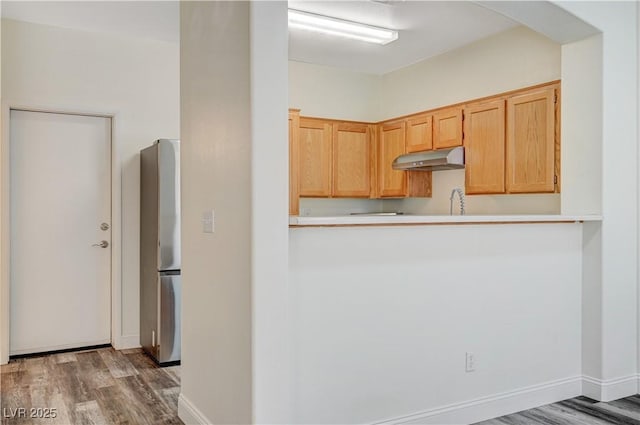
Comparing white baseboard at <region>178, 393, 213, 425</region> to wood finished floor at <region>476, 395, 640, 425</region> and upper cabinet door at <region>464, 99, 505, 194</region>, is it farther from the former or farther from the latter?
upper cabinet door at <region>464, 99, 505, 194</region>

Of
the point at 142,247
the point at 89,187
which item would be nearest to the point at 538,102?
the point at 142,247

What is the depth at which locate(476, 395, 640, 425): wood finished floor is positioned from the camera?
9.62 feet

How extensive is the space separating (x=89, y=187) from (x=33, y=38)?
1226 millimetres

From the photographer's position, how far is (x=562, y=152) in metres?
3.56

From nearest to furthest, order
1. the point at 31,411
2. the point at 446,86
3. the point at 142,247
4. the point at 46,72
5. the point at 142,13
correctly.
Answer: the point at 31,411 < the point at 142,13 < the point at 46,72 < the point at 142,247 < the point at 446,86

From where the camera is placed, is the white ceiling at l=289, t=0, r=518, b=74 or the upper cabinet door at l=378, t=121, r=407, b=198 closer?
the white ceiling at l=289, t=0, r=518, b=74

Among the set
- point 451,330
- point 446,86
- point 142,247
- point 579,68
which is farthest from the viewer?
point 446,86

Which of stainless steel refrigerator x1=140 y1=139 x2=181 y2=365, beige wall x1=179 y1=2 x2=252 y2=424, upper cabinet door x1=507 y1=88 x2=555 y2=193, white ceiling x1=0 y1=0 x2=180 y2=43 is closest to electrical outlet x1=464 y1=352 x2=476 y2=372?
beige wall x1=179 y1=2 x2=252 y2=424

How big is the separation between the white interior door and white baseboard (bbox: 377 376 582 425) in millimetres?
3006

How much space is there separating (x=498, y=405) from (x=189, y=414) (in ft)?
5.46

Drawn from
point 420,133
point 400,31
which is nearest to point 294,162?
point 420,133

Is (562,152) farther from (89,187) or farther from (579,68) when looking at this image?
(89,187)

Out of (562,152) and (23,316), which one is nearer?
(562,152)

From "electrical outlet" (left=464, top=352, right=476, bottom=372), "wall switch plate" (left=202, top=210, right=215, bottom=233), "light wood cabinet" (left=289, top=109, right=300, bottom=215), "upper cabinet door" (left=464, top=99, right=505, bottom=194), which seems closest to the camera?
"wall switch plate" (left=202, top=210, right=215, bottom=233)
